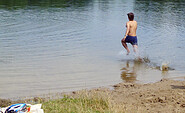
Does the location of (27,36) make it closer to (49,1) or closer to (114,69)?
(114,69)

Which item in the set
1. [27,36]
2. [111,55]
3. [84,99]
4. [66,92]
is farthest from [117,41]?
[84,99]

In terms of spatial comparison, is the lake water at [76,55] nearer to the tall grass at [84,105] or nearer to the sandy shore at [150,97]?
the sandy shore at [150,97]

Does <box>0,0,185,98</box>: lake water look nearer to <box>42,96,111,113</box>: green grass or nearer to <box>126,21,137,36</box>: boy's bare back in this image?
<box>126,21,137,36</box>: boy's bare back

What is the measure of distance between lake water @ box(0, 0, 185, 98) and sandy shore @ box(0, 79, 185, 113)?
29.6 inches

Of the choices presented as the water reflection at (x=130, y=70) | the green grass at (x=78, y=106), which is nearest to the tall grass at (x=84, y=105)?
the green grass at (x=78, y=106)

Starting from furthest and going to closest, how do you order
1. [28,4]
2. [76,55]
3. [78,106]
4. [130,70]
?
1. [28,4]
2. [76,55]
3. [130,70]
4. [78,106]

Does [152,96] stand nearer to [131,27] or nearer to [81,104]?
[81,104]

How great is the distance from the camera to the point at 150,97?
6660 mm

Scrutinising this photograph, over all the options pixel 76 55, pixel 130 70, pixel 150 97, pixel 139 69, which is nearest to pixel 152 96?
pixel 150 97

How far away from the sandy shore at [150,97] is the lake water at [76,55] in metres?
0.75

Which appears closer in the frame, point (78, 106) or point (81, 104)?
point (81, 104)

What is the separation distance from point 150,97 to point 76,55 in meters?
4.91

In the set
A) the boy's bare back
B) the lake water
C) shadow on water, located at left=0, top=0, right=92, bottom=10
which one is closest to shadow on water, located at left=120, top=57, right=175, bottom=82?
the lake water

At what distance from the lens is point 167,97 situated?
6.59 meters
